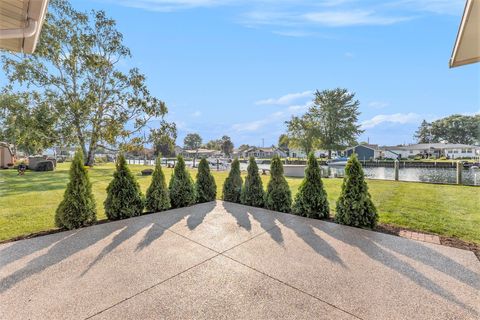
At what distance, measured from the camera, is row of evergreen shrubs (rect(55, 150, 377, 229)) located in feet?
12.1

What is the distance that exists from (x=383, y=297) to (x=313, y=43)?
7.89m

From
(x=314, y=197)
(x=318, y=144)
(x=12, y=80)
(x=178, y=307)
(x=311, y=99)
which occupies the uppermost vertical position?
(x=311, y=99)

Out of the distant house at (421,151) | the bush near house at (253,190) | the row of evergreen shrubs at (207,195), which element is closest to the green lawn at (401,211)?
the row of evergreen shrubs at (207,195)

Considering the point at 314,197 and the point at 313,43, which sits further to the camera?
the point at 313,43

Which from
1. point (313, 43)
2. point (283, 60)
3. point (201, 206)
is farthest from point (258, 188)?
point (283, 60)

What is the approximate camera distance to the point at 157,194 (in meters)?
4.69

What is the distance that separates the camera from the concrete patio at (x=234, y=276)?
5.76 ft

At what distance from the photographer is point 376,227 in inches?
148

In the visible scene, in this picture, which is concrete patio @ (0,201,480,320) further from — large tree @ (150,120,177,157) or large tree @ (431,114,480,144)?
large tree @ (431,114,480,144)

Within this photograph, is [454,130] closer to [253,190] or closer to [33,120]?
[253,190]

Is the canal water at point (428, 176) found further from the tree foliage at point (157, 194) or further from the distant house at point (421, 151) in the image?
the distant house at point (421, 151)

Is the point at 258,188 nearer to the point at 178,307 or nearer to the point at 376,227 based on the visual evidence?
the point at 376,227

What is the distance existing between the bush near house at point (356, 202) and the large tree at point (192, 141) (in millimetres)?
65186

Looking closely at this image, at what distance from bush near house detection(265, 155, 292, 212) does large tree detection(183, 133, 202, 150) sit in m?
63.9
